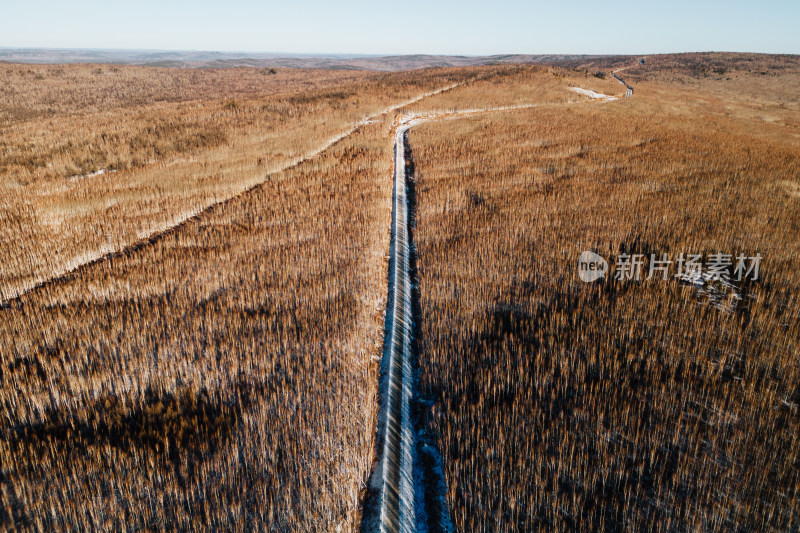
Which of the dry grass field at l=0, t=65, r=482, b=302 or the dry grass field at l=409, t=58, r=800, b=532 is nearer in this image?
the dry grass field at l=409, t=58, r=800, b=532

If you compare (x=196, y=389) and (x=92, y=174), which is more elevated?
(x=92, y=174)

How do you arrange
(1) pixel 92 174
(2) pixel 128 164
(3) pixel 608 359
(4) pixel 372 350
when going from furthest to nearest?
(2) pixel 128 164 → (1) pixel 92 174 → (4) pixel 372 350 → (3) pixel 608 359

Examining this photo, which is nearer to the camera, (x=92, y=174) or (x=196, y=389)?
(x=196, y=389)

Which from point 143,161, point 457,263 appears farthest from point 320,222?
point 143,161

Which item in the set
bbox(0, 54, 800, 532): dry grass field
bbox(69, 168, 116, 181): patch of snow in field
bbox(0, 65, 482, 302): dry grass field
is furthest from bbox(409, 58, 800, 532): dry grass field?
bbox(69, 168, 116, 181): patch of snow in field

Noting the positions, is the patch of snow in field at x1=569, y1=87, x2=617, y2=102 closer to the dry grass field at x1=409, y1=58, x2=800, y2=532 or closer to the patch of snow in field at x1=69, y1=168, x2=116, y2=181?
the dry grass field at x1=409, y1=58, x2=800, y2=532

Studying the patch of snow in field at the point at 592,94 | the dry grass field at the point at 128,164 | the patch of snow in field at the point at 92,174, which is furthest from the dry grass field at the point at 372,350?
the patch of snow in field at the point at 592,94

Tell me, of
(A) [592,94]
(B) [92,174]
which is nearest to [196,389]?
(B) [92,174]

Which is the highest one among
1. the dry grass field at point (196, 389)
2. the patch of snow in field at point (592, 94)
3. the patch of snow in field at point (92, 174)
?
the patch of snow in field at point (592, 94)

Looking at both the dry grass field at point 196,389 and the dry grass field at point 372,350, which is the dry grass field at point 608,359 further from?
the dry grass field at point 196,389

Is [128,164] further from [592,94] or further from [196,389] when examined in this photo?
[592,94]
